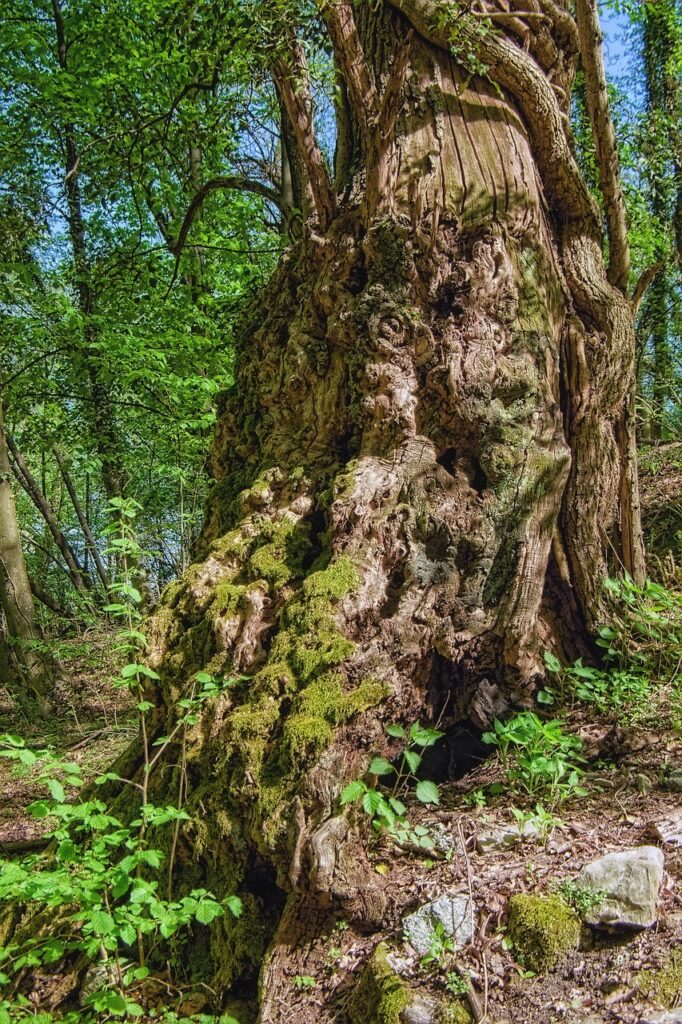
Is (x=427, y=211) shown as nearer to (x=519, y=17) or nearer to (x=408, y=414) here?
(x=408, y=414)

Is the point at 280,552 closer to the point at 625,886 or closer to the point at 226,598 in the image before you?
the point at 226,598

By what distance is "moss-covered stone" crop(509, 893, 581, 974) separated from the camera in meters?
1.94

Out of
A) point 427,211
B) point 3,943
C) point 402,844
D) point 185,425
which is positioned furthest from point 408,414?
point 185,425

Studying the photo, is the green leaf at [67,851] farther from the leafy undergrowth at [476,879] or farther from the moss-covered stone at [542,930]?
the moss-covered stone at [542,930]

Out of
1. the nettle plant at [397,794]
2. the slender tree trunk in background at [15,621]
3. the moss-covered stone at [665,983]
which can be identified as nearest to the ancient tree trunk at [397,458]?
the nettle plant at [397,794]

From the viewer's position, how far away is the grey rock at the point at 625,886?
195 centimetres

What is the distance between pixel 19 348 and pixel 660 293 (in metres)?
9.57

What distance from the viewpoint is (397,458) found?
9.80 ft

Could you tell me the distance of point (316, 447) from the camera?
3.32 metres

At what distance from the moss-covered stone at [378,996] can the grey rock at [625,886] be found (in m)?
0.64

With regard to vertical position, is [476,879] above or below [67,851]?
below

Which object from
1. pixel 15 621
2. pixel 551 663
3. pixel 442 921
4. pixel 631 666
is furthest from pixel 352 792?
pixel 15 621

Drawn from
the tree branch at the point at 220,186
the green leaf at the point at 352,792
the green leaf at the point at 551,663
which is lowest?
the green leaf at the point at 352,792

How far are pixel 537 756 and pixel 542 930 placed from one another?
2.55ft
